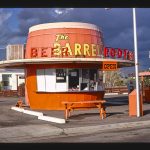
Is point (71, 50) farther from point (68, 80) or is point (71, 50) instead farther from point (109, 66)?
point (109, 66)

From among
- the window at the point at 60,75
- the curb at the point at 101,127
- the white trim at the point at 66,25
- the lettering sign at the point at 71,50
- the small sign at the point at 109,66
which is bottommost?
the curb at the point at 101,127

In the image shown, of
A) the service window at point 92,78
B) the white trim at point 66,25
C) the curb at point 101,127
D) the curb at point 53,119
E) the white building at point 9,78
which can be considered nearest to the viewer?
the curb at point 101,127

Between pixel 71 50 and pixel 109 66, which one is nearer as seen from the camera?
pixel 109 66

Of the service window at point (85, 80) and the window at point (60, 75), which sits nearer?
A: the window at point (60, 75)

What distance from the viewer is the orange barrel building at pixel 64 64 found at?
83.1ft

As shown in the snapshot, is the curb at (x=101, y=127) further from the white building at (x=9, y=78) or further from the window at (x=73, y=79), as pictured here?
the white building at (x=9, y=78)

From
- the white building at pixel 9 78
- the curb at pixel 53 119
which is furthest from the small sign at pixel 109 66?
the white building at pixel 9 78

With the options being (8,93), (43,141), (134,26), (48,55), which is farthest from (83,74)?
(8,93)

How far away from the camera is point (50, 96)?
1012 inches

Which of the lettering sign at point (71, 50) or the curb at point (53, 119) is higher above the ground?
the lettering sign at point (71, 50)

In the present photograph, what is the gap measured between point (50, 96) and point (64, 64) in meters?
2.21

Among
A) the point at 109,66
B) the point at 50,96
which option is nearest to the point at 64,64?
the point at 50,96

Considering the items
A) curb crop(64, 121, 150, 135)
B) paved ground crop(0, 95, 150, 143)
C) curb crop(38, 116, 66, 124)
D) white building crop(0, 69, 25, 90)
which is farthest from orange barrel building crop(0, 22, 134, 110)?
white building crop(0, 69, 25, 90)

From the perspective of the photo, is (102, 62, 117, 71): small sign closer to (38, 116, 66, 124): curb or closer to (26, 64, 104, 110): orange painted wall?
(26, 64, 104, 110): orange painted wall
